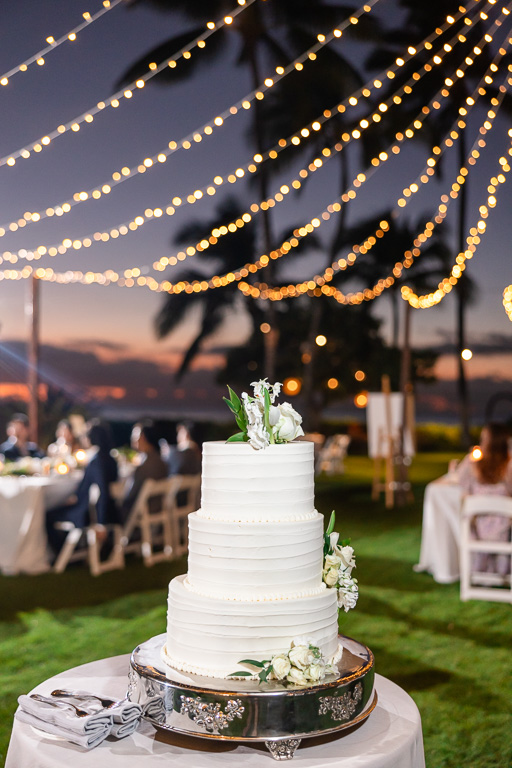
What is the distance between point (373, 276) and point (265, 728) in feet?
61.6

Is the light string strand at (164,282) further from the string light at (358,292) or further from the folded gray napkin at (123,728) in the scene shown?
the folded gray napkin at (123,728)

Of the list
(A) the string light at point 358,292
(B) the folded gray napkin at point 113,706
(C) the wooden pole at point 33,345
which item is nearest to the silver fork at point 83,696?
(B) the folded gray napkin at point 113,706

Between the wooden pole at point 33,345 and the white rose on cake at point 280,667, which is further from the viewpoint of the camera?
the wooden pole at point 33,345

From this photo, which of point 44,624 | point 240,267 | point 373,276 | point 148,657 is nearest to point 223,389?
point 240,267

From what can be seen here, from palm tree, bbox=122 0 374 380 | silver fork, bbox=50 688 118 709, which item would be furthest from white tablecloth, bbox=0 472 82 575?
palm tree, bbox=122 0 374 380

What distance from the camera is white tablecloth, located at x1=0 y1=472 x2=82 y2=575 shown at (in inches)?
275

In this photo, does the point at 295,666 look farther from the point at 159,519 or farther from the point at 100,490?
the point at 159,519

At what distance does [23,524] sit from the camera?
276 inches

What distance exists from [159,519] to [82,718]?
6247mm

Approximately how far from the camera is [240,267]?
17953 millimetres

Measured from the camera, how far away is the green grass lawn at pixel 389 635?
3.84m

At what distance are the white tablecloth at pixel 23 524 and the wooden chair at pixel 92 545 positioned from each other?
0.25 meters

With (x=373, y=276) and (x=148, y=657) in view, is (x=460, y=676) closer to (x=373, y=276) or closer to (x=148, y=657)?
(x=148, y=657)

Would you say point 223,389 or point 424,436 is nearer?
point 223,389
